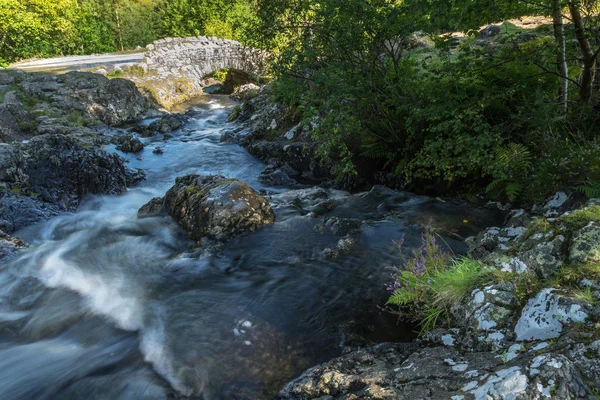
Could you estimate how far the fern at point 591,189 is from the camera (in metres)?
5.07

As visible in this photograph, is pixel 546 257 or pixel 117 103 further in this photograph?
pixel 117 103

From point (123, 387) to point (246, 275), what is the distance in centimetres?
256

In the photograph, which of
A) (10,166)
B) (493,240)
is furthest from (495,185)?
(10,166)

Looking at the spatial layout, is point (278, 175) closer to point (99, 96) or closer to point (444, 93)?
point (444, 93)

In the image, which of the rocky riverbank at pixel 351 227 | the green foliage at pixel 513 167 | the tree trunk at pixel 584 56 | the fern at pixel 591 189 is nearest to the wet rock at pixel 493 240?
the rocky riverbank at pixel 351 227

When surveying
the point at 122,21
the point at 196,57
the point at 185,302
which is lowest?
the point at 185,302

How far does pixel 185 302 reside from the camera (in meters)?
5.57

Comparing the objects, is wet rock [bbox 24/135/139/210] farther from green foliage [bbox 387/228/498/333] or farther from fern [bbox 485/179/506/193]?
fern [bbox 485/179/506/193]

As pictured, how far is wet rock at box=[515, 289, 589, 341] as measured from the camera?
2.59m

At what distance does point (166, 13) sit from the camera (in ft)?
125

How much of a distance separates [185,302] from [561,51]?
23.7 ft

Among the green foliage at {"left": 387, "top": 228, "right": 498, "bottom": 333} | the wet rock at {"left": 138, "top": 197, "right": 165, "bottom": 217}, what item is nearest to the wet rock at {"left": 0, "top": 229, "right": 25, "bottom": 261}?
the wet rock at {"left": 138, "top": 197, "right": 165, "bottom": 217}

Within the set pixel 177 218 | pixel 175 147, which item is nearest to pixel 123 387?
pixel 177 218

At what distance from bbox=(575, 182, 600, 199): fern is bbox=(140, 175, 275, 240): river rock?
5.35 m
